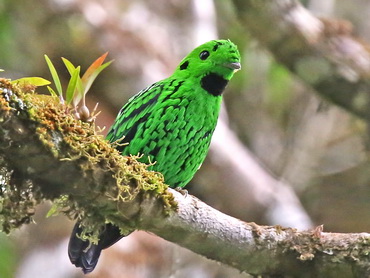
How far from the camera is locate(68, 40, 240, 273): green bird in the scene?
3865mm

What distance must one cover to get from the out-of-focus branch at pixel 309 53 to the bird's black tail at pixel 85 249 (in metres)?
2.97

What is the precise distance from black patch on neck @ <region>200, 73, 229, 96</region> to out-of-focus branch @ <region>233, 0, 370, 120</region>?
1725 millimetres

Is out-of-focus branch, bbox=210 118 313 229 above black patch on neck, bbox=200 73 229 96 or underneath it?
above

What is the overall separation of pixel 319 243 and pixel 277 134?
5.62 meters

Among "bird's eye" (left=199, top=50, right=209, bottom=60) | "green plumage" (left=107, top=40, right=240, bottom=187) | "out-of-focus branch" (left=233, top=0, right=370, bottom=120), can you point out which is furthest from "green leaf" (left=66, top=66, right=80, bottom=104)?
"out-of-focus branch" (left=233, top=0, right=370, bottom=120)

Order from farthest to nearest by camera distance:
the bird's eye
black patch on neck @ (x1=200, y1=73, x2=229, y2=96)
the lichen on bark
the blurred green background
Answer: the blurred green background → the bird's eye → black patch on neck @ (x1=200, y1=73, x2=229, y2=96) → the lichen on bark

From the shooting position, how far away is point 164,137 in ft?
12.7

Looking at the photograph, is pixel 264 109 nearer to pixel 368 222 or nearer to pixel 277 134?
pixel 277 134

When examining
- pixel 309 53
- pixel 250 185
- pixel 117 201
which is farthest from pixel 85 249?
pixel 250 185

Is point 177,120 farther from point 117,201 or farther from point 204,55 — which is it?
point 117,201

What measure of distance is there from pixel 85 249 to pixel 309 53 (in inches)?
129

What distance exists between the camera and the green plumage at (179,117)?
3.89 meters

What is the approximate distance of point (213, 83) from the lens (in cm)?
430

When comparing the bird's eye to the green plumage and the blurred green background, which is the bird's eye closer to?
the green plumage
